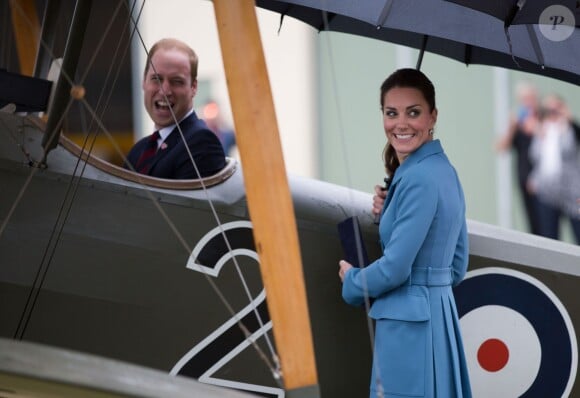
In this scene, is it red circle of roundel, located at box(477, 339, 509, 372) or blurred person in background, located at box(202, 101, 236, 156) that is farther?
blurred person in background, located at box(202, 101, 236, 156)

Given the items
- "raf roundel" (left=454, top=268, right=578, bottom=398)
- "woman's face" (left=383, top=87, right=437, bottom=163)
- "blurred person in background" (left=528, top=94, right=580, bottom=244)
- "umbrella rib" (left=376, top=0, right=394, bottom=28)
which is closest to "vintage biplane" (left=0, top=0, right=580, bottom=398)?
"raf roundel" (left=454, top=268, right=578, bottom=398)

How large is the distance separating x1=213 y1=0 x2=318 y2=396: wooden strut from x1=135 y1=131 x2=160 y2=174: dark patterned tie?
46.1 inches

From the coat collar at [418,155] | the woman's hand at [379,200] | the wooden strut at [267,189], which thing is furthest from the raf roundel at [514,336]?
the wooden strut at [267,189]

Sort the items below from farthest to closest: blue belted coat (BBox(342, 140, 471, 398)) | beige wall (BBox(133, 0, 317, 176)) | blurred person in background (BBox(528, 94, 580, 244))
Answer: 1. beige wall (BBox(133, 0, 317, 176))
2. blurred person in background (BBox(528, 94, 580, 244))
3. blue belted coat (BBox(342, 140, 471, 398))

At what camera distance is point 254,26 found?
281 cm

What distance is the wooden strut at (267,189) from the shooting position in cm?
274

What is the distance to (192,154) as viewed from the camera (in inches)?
150

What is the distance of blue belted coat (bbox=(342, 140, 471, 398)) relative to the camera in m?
3.22

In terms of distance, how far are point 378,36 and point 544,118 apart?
5799 millimetres

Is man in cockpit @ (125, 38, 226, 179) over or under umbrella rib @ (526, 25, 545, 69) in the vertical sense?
under

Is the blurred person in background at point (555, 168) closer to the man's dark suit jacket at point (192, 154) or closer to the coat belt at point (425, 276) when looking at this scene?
the man's dark suit jacket at point (192, 154)

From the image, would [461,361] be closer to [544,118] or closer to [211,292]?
[211,292]

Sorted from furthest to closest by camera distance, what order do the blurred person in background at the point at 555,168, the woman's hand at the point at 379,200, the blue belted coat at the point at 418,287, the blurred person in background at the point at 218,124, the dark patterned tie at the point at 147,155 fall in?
the blurred person in background at the point at 218,124 → the blurred person in background at the point at 555,168 → the dark patterned tie at the point at 147,155 → the woman's hand at the point at 379,200 → the blue belted coat at the point at 418,287

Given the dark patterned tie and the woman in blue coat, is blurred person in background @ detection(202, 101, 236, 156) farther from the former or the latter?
the woman in blue coat
